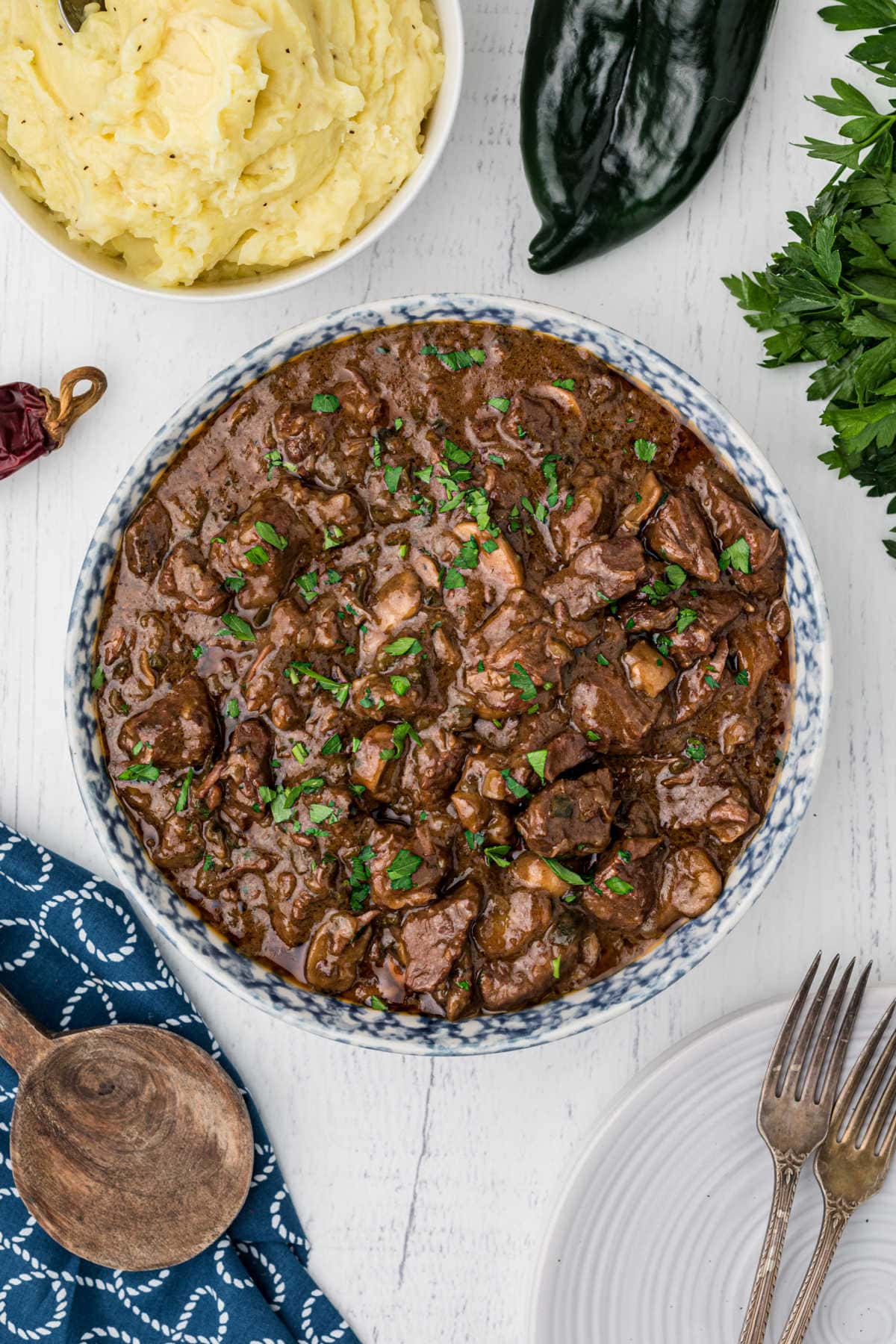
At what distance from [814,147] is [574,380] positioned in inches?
50.1

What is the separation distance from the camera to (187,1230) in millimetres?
5043

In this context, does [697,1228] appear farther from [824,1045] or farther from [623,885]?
[623,885]

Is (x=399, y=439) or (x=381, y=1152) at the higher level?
(x=399, y=439)

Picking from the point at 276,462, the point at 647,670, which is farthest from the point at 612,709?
the point at 276,462

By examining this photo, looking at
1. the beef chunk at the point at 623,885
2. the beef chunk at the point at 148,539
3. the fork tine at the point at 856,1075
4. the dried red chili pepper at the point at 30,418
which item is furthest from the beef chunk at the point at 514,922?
the dried red chili pepper at the point at 30,418

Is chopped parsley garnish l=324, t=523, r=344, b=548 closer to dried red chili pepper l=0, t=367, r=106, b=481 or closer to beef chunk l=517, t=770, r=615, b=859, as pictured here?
beef chunk l=517, t=770, r=615, b=859

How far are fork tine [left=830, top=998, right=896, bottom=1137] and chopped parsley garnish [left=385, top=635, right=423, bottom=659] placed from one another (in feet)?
8.05

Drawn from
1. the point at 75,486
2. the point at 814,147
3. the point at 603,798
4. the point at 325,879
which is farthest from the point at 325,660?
the point at 814,147

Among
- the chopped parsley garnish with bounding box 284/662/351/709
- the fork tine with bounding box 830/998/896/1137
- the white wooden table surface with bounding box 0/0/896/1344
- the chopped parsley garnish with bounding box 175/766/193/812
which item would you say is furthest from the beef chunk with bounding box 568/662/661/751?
the fork tine with bounding box 830/998/896/1137

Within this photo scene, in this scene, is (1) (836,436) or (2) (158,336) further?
(2) (158,336)

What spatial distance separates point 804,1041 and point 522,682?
1.94m

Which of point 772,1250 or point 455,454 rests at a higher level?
A: point 455,454

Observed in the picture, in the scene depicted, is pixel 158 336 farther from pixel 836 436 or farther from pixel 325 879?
pixel 836 436

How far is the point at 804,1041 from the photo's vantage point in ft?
15.9
